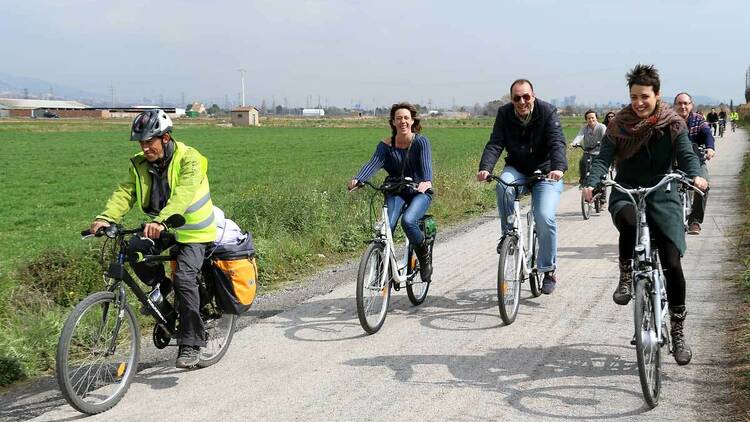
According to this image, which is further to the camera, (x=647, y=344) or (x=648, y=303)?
(x=648, y=303)

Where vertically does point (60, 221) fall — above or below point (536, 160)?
below

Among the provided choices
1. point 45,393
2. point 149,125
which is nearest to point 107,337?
point 45,393

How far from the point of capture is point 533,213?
22.6 ft

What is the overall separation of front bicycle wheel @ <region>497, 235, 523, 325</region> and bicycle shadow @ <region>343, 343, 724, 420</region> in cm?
65

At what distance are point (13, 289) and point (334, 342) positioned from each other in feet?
10.1

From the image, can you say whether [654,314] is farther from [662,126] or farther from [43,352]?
[43,352]

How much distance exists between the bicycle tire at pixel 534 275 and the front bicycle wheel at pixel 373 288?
156 cm

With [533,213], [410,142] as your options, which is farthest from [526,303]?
[410,142]

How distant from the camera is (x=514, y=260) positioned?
6.59 m

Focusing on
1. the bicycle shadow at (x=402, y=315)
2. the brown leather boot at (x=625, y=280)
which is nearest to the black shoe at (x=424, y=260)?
the bicycle shadow at (x=402, y=315)

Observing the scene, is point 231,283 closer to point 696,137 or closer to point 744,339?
point 744,339

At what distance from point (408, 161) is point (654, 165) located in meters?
2.42

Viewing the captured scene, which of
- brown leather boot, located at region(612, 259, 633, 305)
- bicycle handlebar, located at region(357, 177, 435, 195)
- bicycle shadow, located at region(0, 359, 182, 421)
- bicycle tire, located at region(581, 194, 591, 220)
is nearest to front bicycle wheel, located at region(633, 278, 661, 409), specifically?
brown leather boot, located at region(612, 259, 633, 305)

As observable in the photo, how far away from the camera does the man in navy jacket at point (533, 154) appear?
6.72 metres
